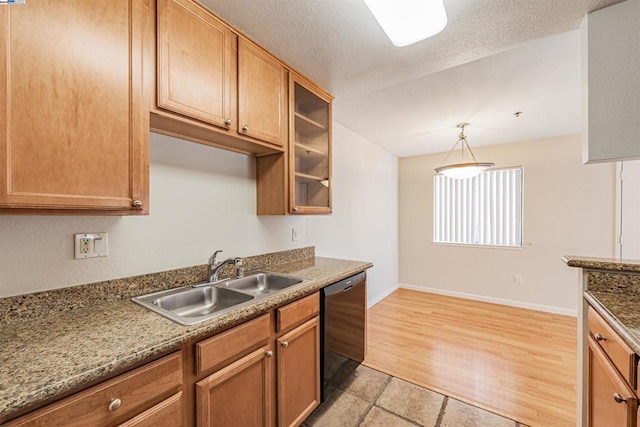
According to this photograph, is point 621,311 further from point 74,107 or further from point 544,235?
point 544,235

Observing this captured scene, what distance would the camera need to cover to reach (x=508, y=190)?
12.9 ft

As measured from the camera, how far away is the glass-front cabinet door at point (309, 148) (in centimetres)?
196

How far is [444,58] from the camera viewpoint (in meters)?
1.72

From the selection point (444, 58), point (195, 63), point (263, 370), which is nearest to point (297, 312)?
point (263, 370)

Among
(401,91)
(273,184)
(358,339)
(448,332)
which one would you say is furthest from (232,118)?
(448,332)

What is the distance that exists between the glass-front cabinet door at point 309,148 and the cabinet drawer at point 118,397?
3.96ft

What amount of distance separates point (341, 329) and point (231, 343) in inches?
37.7

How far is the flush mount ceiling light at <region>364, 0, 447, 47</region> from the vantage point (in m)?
1.01

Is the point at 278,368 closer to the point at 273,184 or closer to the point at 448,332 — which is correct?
the point at 273,184

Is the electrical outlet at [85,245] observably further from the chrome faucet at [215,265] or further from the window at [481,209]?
the window at [481,209]

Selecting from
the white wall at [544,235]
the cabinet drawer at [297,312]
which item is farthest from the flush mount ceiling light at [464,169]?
the cabinet drawer at [297,312]

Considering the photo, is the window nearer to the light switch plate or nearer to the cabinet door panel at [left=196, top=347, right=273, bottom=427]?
the cabinet door panel at [left=196, top=347, right=273, bottom=427]

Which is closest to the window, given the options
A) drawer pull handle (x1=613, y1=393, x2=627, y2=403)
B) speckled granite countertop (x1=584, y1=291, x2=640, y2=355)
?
speckled granite countertop (x1=584, y1=291, x2=640, y2=355)

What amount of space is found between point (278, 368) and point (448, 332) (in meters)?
2.39
